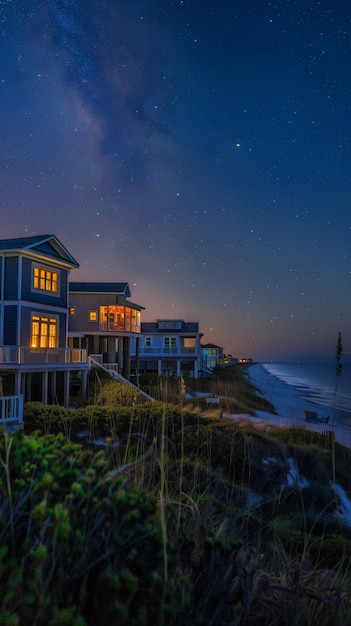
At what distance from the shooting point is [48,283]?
24.8 metres

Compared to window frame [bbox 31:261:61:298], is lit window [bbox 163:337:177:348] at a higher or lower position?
lower

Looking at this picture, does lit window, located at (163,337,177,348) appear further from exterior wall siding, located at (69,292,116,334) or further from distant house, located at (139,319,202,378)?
exterior wall siding, located at (69,292,116,334)

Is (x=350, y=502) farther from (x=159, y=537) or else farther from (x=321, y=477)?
(x=159, y=537)

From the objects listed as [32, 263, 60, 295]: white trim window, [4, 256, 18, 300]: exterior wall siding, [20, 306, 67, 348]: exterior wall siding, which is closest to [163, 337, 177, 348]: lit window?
[20, 306, 67, 348]: exterior wall siding

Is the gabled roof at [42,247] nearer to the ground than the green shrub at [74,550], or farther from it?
farther from it

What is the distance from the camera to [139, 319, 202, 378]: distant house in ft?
153

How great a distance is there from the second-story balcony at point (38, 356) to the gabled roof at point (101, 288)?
1257 cm

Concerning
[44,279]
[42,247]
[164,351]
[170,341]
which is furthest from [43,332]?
[170,341]

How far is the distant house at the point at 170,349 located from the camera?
46.6 m

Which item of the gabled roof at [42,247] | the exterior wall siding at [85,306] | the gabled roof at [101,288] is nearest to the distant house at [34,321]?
the gabled roof at [42,247]

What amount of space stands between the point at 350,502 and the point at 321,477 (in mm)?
1064

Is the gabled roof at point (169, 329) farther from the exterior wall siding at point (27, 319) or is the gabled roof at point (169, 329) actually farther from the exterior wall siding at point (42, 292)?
the exterior wall siding at point (27, 319)

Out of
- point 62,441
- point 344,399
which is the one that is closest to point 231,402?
point 62,441

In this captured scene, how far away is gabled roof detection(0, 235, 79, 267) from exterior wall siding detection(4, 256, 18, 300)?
0.69 m
